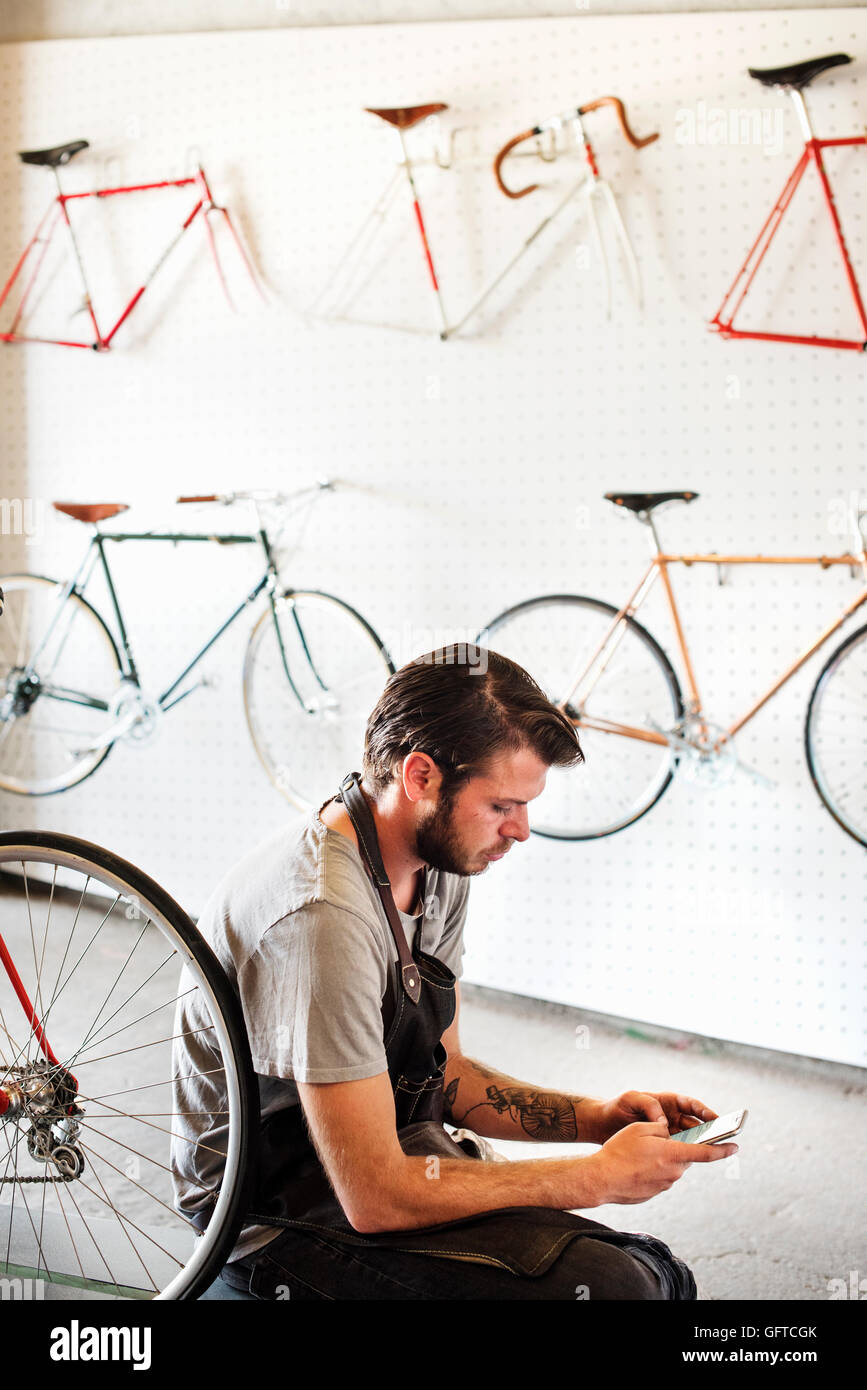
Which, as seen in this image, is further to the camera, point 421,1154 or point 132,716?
Result: point 132,716

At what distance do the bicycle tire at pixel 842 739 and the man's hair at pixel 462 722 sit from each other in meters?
1.46

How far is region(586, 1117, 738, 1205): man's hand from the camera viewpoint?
1.39 metres

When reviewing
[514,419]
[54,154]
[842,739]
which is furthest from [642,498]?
[54,154]

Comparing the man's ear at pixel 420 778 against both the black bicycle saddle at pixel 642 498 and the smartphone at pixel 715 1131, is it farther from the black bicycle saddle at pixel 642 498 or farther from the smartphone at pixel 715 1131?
the black bicycle saddle at pixel 642 498

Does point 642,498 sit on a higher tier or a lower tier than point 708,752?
higher

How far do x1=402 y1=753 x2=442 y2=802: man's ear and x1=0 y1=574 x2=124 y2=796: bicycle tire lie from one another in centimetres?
241

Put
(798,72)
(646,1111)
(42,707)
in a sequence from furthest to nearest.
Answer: (42,707), (798,72), (646,1111)

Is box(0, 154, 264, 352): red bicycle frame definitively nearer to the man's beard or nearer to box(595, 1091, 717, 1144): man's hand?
the man's beard

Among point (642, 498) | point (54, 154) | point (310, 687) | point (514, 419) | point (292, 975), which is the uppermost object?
point (54, 154)

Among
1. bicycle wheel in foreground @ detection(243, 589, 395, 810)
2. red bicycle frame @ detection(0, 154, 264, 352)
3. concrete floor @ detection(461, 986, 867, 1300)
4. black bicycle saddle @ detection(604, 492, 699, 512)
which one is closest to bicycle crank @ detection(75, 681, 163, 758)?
bicycle wheel in foreground @ detection(243, 589, 395, 810)

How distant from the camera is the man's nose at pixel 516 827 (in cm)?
155

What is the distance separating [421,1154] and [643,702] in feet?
5.96

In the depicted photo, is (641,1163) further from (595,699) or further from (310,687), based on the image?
(310,687)

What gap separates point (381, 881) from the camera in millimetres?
1501
